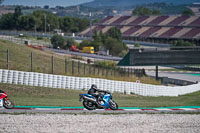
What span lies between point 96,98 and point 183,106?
7.33 m

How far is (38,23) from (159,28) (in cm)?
4347

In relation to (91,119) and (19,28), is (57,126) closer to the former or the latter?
(91,119)

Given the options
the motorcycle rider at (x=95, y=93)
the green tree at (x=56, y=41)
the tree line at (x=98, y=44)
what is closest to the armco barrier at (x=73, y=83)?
the motorcycle rider at (x=95, y=93)

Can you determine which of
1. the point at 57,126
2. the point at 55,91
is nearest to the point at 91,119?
the point at 57,126

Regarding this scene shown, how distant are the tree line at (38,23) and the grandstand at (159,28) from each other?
52.0 feet

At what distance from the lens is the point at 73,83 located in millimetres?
30250

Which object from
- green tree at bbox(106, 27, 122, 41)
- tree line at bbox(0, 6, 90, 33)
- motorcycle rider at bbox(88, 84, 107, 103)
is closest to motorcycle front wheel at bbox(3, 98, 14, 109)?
motorcycle rider at bbox(88, 84, 107, 103)

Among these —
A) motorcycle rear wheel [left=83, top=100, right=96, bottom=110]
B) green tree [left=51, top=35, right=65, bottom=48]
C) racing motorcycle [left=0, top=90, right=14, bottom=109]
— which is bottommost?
green tree [left=51, top=35, right=65, bottom=48]

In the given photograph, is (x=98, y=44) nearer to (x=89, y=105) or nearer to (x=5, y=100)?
(x=89, y=105)

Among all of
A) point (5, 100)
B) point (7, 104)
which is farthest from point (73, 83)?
point (5, 100)

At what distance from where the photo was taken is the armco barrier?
92.3 ft

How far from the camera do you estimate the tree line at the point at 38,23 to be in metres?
144

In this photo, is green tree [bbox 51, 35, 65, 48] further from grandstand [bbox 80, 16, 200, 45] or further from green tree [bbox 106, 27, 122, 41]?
grandstand [bbox 80, 16, 200, 45]

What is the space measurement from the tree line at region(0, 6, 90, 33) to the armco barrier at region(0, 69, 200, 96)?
319 ft
